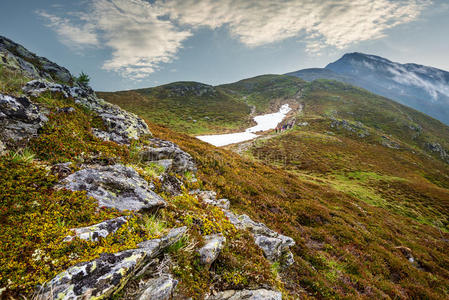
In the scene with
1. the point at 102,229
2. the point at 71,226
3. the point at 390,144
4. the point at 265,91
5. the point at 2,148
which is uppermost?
the point at 265,91

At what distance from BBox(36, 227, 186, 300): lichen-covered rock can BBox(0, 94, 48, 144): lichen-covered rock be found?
5.00 metres

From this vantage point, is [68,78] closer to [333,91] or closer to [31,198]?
[31,198]

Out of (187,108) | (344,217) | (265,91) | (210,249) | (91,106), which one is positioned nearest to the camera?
(210,249)

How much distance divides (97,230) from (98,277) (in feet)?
3.40

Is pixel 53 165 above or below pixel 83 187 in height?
above

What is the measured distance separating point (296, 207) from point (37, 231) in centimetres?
1353

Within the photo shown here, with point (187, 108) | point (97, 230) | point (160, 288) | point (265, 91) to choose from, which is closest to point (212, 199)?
point (160, 288)

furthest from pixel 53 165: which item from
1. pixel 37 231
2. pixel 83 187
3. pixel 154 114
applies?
pixel 154 114

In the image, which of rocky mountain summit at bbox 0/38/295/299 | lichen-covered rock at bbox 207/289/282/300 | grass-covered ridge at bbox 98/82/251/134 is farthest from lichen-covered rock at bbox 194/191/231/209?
grass-covered ridge at bbox 98/82/251/134

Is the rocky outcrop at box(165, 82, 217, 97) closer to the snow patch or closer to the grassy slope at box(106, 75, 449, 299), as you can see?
the snow patch

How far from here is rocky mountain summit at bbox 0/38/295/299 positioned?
9.02 feet

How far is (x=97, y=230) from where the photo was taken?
3.55m

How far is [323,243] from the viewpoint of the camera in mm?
10148

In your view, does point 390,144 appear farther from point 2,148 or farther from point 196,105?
point 196,105
